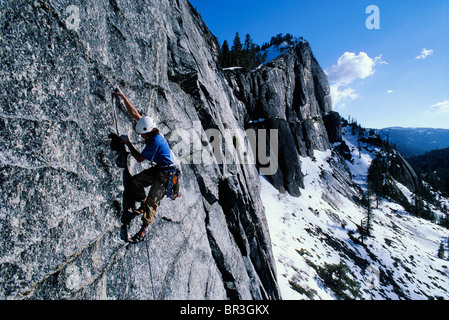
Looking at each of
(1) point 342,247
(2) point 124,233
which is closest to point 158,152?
(2) point 124,233

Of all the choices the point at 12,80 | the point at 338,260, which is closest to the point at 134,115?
the point at 12,80

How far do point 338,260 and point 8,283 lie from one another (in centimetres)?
4036

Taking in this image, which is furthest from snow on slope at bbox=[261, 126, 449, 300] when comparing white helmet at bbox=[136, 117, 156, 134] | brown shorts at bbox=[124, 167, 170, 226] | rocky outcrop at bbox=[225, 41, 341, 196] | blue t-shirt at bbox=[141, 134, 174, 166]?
white helmet at bbox=[136, 117, 156, 134]

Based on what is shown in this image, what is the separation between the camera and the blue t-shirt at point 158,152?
5727mm

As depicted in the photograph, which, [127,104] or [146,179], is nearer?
[127,104]

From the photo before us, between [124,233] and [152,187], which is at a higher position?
[152,187]

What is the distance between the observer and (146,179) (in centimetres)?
614

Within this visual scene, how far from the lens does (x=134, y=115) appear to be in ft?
20.3

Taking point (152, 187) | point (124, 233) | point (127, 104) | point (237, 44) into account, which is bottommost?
point (124, 233)

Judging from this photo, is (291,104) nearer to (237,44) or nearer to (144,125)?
(237,44)

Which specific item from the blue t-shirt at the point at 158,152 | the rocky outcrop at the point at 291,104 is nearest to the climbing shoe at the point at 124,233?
the blue t-shirt at the point at 158,152

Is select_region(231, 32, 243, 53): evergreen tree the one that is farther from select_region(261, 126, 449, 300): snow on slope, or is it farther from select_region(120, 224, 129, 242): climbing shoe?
select_region(120, 224, 129, 242): climbing shoe

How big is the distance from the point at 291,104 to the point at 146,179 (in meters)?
75.3

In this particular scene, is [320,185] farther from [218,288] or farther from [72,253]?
[72,253]
